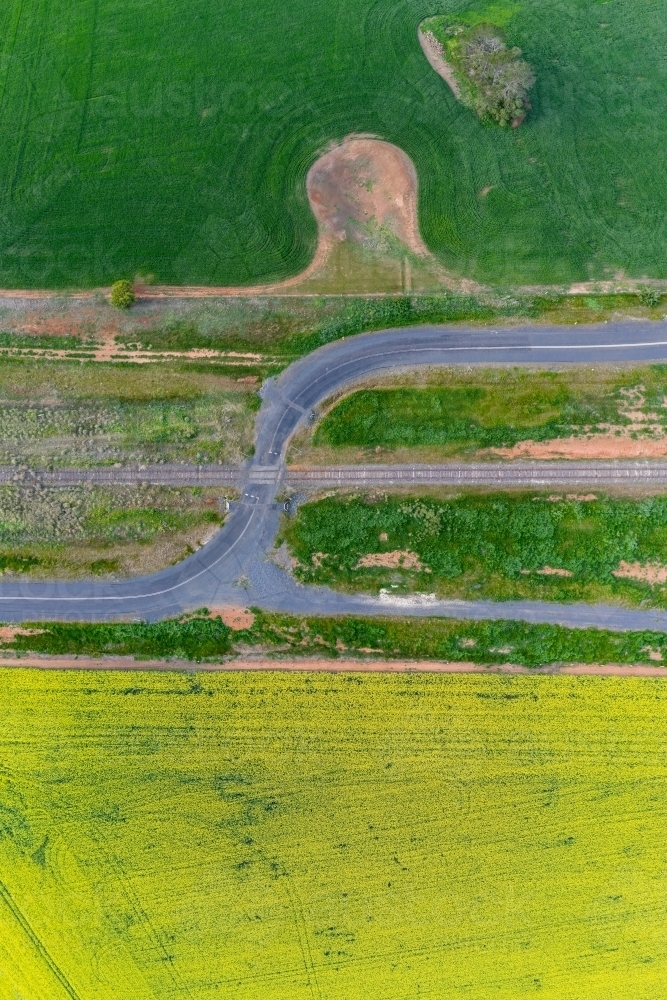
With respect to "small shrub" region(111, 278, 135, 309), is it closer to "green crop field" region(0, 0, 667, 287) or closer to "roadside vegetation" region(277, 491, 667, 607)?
"green crop field" region(0, 0, 667, 287)

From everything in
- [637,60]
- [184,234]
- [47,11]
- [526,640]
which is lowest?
[526,640]

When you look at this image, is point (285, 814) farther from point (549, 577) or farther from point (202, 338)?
point (202, 338)

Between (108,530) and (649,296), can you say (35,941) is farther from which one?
(649,296)

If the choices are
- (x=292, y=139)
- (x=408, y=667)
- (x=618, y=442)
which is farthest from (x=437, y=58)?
(x=408, y=667)

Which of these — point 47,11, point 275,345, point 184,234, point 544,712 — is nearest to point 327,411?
point 275,345

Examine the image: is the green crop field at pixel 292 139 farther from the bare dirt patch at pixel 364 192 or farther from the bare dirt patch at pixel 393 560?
the bare dirt patch at pixel 393 560

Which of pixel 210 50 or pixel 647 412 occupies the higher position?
pixel 210 50
